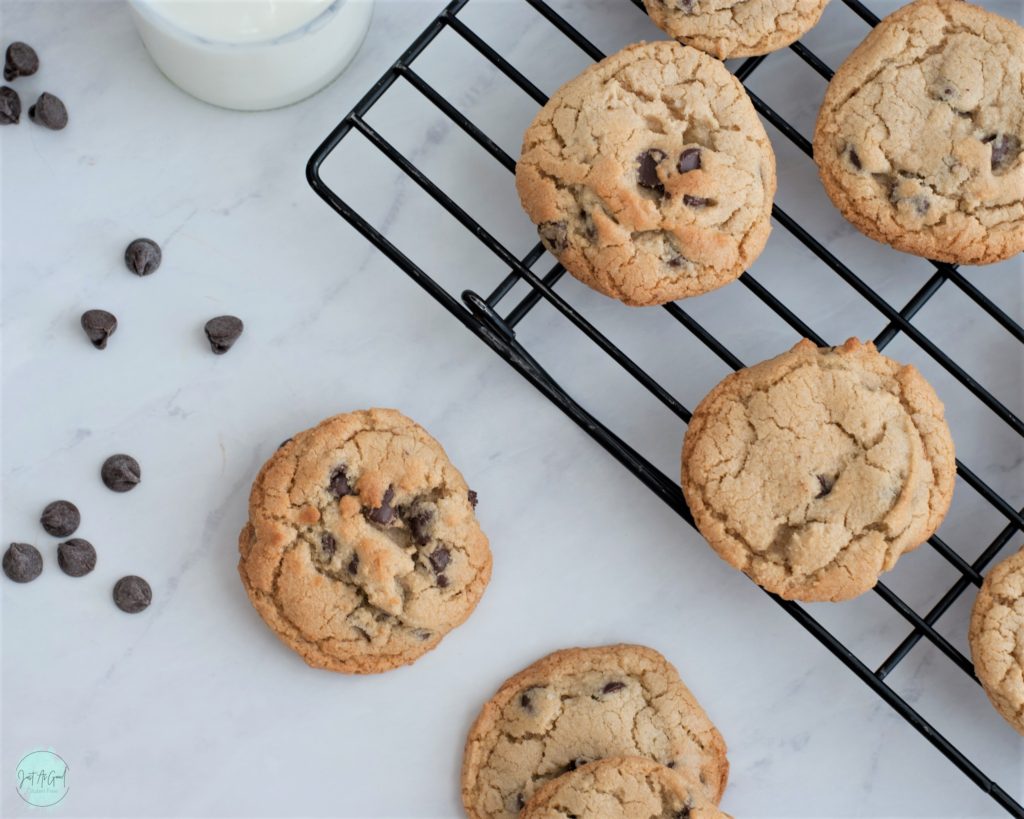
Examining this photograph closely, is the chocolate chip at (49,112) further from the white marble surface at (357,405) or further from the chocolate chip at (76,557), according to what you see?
the chocolate chip at (76,557)

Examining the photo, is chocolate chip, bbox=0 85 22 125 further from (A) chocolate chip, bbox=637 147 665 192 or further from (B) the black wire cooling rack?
(A) chocolate chip, bbox=637 147 665 192

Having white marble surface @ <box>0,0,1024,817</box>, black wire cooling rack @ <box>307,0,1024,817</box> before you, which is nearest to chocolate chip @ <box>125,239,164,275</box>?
white marble surface @ <box>0,0,1024,817</box>

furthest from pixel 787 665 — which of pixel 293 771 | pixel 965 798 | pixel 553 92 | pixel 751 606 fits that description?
pixel 553 92

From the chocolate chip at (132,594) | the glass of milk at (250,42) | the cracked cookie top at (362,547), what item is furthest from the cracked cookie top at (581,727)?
the glass of milk at (250,42)

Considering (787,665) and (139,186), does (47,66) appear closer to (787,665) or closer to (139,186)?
(139,186)

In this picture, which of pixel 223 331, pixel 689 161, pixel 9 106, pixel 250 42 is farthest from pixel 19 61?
pixel 689 161

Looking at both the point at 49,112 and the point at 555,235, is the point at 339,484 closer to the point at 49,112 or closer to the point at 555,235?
the point at 555,235

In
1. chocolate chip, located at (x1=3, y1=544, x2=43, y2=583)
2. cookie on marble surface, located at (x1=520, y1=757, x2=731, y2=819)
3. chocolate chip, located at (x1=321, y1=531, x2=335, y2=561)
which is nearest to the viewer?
cookie on marble surface, located at (x1=520, y1=757, x2=731, y2=819)
